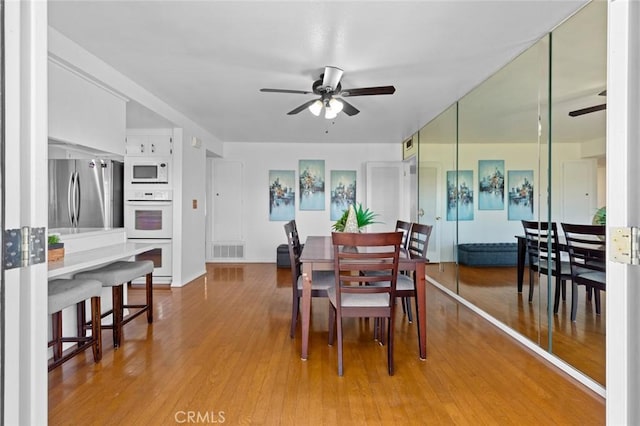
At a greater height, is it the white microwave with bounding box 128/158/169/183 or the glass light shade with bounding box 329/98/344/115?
the glass light shade with bounding box 329/98/344/115

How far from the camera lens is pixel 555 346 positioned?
239 centimetres

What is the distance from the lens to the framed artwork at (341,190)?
667 cm

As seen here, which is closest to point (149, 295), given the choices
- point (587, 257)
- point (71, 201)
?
point (71, 201)

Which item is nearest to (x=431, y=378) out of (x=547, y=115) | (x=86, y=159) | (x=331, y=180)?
(x=547, y=115)

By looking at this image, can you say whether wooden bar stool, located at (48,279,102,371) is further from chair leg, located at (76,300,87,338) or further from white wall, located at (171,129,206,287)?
white wall, located at (171,129,206,287)

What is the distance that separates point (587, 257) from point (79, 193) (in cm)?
432

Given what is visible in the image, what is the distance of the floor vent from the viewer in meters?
6.62

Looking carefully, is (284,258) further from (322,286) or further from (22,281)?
(22,281)

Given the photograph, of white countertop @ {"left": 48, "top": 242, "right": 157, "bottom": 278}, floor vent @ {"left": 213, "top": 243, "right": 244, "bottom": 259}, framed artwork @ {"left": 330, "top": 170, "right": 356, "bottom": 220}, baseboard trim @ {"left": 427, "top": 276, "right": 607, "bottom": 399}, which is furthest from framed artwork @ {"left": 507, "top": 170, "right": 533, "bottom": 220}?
floor vent @ {"left": 213, "top": 243, "right": 244, "bottom": 259}

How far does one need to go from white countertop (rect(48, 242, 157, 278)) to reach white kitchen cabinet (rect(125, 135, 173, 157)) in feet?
6.65

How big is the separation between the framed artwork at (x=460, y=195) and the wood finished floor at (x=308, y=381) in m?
1.22

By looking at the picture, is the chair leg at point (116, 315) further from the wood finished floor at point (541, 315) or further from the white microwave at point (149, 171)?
the wood finished floor at point (541, 315)

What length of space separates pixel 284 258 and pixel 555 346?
14.3 feet

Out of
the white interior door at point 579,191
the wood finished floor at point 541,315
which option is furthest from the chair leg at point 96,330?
the white interior door at point 579,191
